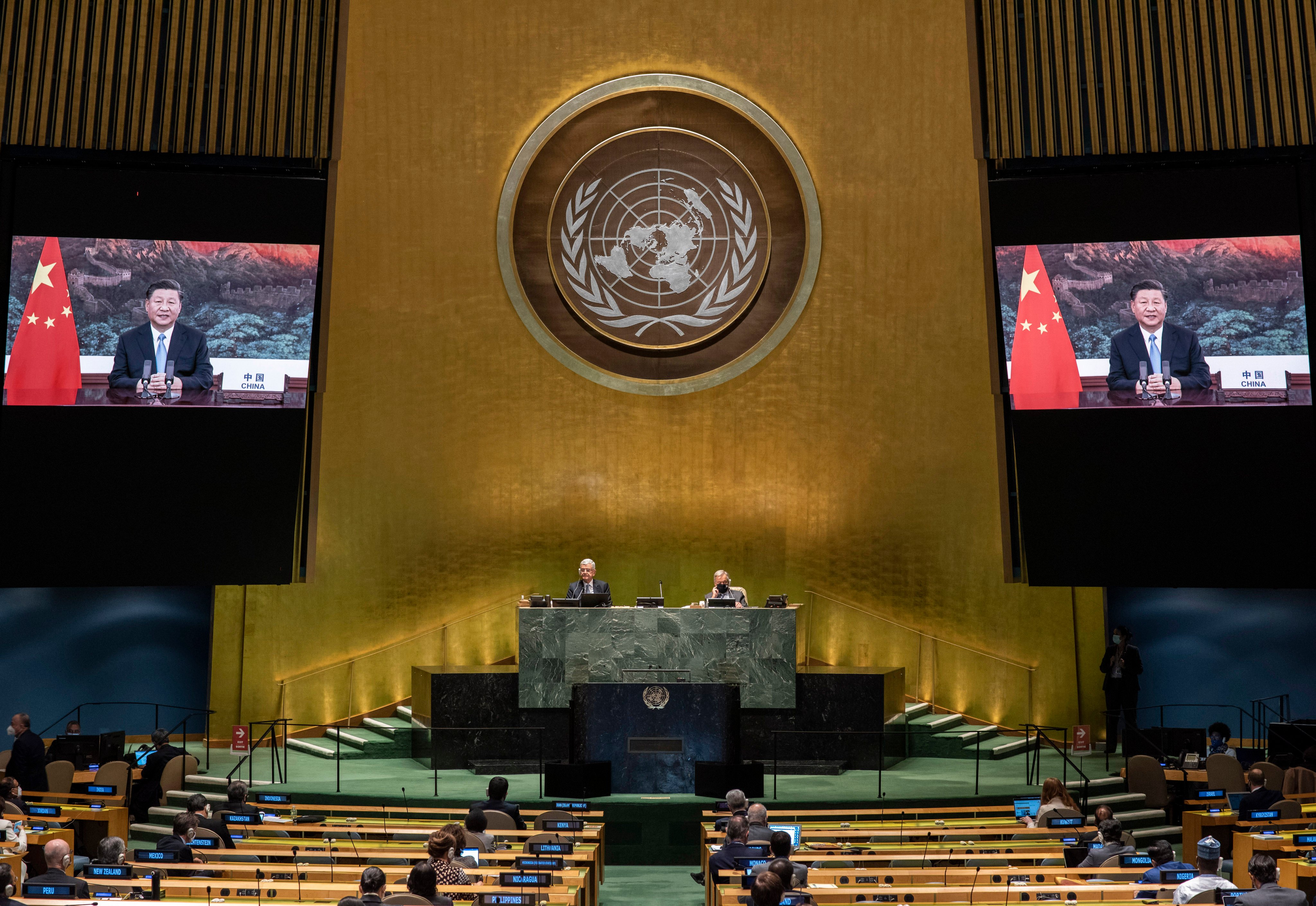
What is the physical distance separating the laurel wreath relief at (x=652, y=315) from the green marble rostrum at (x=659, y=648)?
12.6 feet

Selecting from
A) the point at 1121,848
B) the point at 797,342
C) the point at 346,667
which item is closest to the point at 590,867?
the point at 1121,848

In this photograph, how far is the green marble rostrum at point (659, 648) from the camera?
11.9m

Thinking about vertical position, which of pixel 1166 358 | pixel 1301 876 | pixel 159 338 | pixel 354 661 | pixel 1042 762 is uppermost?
pixel 159 338

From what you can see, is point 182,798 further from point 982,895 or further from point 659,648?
point 982,895

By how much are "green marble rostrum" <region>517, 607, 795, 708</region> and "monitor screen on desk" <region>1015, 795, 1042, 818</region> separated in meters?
3.08

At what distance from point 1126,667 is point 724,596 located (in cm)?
397

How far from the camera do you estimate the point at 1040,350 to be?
1298cm

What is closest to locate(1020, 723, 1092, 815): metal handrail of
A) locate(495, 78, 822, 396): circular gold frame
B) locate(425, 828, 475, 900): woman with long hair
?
locate(495, 78, 822, 396): circular gold frame

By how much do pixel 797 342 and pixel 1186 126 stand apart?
14.2 ft

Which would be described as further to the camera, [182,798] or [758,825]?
[182,798]

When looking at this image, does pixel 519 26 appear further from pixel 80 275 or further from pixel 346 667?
pixel 346 667

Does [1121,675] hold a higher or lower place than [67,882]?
higher

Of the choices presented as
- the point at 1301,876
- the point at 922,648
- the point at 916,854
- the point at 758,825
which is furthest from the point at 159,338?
the point at 1301,876

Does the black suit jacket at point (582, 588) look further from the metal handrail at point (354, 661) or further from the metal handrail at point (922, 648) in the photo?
the metal handrail at point (922, 648)
